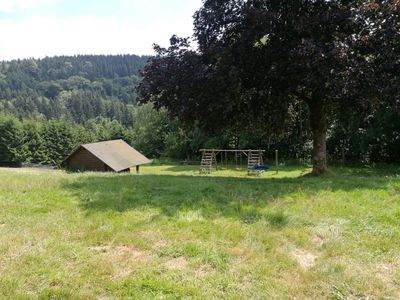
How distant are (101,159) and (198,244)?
94.5ft

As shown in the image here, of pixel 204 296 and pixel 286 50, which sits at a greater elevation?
pixel 286 50

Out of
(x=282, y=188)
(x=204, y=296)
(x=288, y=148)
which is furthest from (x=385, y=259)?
(x=288, y=148)

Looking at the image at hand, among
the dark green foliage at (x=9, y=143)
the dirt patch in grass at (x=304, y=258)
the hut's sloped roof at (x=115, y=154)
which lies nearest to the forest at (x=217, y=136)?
the dark green foliage at (x=9, y=143)

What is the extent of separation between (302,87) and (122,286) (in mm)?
11221

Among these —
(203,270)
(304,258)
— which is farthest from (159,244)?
(304,258)

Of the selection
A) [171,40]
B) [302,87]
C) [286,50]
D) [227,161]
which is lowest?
[227,161]

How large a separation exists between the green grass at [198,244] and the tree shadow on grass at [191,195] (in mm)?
43

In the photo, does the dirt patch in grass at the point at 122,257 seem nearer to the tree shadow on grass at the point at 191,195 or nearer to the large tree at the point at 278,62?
the tree shadow on grass at the point at 191,195

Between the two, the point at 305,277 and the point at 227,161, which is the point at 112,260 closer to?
the point at 305,277

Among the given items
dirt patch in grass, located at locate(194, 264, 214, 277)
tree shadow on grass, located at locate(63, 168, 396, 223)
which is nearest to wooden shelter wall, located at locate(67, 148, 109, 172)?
tree shadow on grass, located at locate(63, 168, 396, 223)

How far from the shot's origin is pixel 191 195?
334 inches

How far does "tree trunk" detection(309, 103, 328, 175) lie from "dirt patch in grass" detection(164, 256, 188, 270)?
1013 cm

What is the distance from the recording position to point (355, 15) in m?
11.2

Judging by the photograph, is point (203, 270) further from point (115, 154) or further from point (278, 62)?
point (115, 154)
